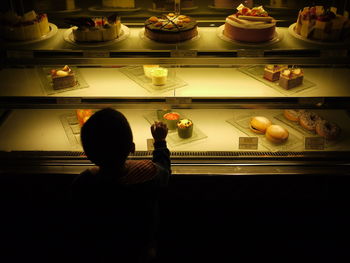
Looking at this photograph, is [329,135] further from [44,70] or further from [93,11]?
[44,70]

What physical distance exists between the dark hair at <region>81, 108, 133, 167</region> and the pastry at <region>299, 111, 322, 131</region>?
171 centimetres

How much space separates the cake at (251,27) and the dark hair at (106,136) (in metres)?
1.06

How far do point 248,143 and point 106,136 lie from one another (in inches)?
50.4

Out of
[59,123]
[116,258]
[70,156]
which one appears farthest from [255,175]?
[59,123]

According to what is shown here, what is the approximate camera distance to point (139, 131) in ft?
10.5

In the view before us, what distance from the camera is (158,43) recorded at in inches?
104

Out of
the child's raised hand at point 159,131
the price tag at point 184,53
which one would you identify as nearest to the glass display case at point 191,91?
the price tag at point 184,53

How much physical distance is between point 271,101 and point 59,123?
5.71ft

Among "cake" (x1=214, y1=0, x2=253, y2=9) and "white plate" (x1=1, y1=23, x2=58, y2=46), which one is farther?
"cake" (x1=214, y1=0, x2=253, y2=9)

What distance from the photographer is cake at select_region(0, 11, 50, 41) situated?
261cm

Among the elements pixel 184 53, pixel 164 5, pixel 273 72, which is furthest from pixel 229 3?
pixel 184 53

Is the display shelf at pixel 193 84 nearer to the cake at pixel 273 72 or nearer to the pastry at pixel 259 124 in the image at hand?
the cake at pixel 273 72

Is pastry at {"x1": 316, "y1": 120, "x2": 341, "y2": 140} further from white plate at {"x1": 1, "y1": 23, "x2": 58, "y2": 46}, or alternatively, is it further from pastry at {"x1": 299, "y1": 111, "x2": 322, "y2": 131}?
white plate at {"x1": 1, "y1": 23, "x2": 58, "y2": 46}

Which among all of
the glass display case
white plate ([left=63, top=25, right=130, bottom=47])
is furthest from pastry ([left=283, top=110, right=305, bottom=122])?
white plate ([left=63, top=25, right=130, bottom=47])
